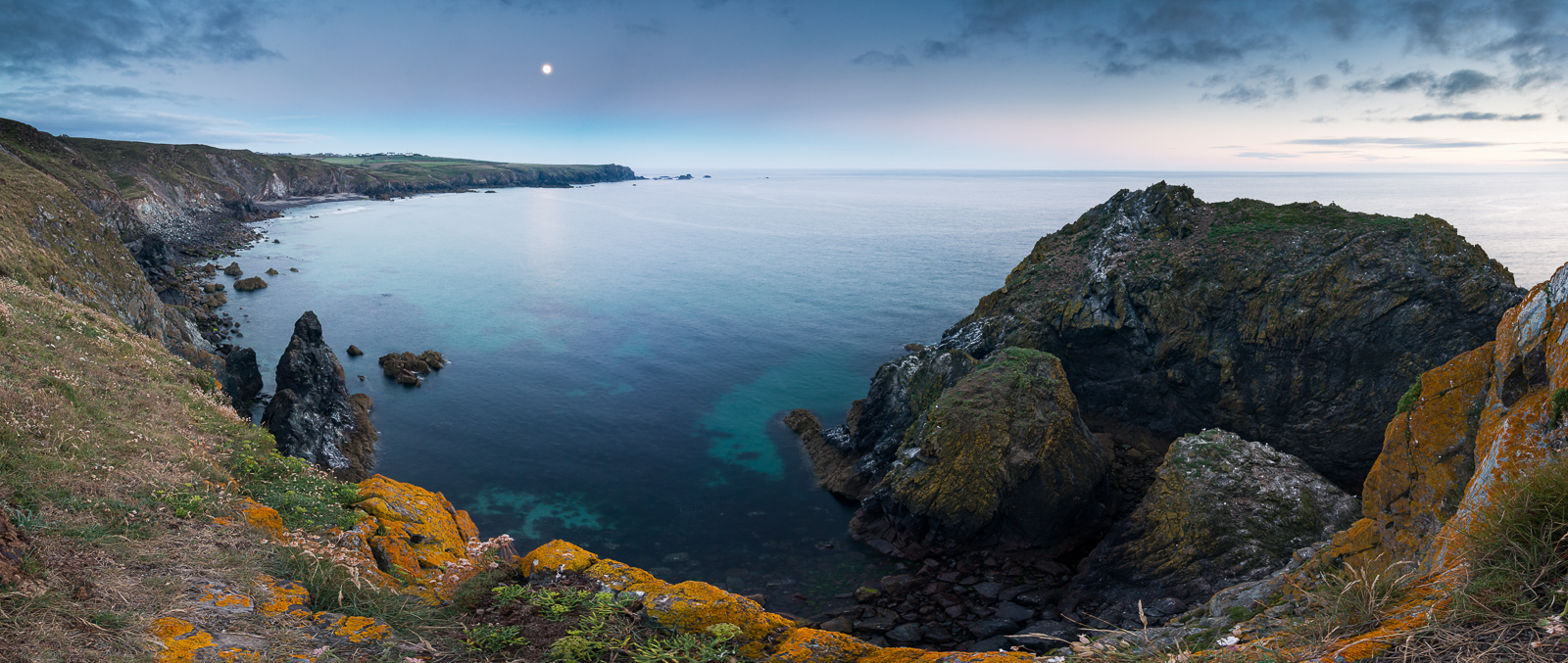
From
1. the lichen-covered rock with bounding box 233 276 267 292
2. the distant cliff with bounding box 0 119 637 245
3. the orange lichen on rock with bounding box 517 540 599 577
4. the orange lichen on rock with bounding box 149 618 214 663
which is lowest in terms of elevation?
the lichen-covered rock with bounding box 233 276 267 292

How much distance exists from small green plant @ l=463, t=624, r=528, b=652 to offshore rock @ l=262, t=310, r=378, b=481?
1015 inches

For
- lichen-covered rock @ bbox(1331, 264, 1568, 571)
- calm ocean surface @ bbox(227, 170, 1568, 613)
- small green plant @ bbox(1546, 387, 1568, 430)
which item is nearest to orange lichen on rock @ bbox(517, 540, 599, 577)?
lichen-covered rock @ bbox(1331, 264, 1568, 571)

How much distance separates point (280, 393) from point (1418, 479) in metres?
Answer: 39.4

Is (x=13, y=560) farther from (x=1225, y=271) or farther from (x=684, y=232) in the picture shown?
(x=684, y=232)

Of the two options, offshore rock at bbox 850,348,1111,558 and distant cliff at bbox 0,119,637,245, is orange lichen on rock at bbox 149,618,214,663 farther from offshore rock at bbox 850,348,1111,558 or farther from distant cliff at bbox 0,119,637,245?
distant cliff at bbox 0,119,637,245

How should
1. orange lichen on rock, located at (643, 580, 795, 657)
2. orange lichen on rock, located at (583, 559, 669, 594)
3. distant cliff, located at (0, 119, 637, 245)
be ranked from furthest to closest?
distant cliff, located at (0, 119, 637, 245)
orange lichen on rock, located at (583, 559, 669, 594)
orange lichen on rock, located at (643, 580, 795, 657)

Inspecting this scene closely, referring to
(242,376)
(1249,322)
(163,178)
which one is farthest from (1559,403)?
(163,178)

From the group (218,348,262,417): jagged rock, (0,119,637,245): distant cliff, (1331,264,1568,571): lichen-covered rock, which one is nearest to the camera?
(1331,264,1568,571): lichen-covered rock

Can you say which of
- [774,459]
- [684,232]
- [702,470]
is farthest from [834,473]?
[684,232]

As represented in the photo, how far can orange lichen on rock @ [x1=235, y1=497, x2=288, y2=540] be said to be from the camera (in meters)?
9.24

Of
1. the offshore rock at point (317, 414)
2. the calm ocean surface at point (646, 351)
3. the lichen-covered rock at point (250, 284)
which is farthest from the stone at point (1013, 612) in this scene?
the lichen-covered rock at point (250, 284)

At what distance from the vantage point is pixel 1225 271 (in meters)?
32.1

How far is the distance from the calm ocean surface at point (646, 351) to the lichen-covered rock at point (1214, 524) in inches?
329

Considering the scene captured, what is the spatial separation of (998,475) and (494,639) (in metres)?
19.6
